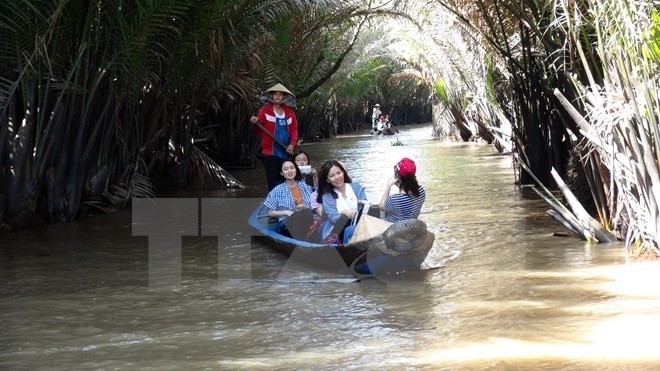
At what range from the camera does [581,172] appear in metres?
11.3

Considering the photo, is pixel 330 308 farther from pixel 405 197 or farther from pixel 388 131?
pixel 388 131

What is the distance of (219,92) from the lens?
18.5 m

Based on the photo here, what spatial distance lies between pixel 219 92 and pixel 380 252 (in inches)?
433

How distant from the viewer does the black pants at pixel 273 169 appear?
11.6 metres

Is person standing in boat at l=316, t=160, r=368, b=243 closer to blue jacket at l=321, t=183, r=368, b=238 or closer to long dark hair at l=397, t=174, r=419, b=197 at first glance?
blue jacket at l=321, t=183, r=368, b=238

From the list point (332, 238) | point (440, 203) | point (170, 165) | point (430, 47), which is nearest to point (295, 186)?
point (332, 238)

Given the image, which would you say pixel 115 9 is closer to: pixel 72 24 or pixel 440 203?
pixel 72 24

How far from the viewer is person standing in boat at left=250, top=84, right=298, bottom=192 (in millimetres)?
11570

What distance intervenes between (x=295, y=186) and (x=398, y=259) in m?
1.96

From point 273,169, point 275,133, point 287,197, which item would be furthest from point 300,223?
point 275,133

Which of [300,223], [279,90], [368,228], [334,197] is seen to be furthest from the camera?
[279,90]

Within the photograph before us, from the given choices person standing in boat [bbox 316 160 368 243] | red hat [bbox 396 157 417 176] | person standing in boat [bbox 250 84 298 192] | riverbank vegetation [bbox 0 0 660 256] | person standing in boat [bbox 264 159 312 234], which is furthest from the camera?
person standing in boat [bbox 250 84 298 192]

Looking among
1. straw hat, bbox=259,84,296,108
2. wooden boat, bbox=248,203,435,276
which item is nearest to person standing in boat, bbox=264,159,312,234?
wooden boat, bbox=248,203,435,276

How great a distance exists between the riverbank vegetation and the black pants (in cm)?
205
